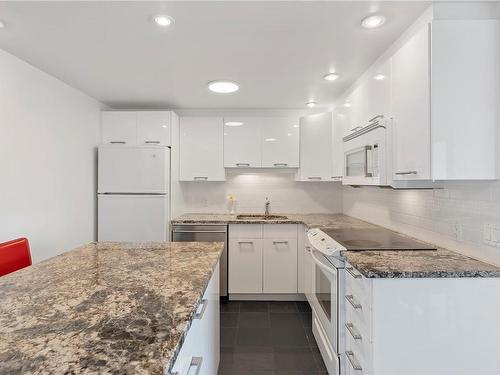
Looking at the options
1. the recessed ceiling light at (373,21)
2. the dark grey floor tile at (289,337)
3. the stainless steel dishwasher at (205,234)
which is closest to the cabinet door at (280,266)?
the stainless steel dishwasher at (205,234)

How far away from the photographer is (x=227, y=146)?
369 cm

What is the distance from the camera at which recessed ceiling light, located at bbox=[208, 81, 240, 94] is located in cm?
280

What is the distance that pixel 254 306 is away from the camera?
10.7 feet

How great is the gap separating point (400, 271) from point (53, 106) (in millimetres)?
3029

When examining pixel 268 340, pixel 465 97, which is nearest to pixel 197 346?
pixel 268 340

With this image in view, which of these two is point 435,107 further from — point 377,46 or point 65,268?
point 65,268

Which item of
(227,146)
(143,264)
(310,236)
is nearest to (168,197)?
(227,146)

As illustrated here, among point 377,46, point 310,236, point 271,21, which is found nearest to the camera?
point 271,21

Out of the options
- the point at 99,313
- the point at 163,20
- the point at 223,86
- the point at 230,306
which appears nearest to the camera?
the point at 99,313

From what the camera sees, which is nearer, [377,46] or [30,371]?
[30,371]

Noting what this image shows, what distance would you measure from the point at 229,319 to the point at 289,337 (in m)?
0.64

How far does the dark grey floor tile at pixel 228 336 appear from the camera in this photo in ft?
8.16

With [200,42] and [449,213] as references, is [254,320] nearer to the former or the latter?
[449,213]

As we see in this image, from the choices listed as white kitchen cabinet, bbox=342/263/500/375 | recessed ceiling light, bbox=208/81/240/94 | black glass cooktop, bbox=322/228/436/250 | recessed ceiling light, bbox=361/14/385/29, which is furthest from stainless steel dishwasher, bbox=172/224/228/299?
recessed ceiling light, bbox=361/14/385/29
